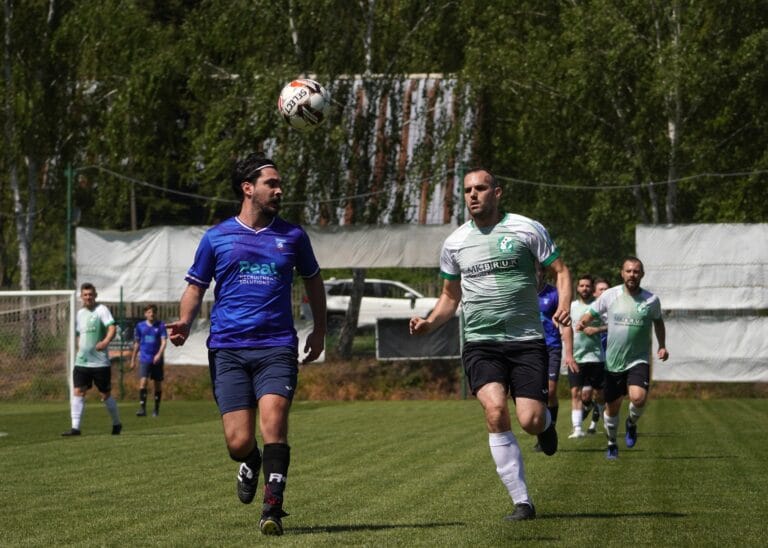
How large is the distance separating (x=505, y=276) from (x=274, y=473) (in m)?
1.98

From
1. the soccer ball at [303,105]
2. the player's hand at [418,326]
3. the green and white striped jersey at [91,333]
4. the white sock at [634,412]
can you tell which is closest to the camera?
the player's hand at [418,326]

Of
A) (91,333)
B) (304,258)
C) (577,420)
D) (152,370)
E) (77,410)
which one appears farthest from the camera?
(152,370)

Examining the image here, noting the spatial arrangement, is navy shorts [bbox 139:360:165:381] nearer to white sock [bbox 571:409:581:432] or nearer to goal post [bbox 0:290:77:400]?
goal post [bbox 0:290:77:400]

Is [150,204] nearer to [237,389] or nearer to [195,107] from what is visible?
[195,107]

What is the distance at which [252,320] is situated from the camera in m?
8.34

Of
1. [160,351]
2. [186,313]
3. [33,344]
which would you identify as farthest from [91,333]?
[186,313]

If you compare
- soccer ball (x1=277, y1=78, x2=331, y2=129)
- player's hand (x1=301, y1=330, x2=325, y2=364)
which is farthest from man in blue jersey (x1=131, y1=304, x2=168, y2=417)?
player's hand (x1=301, y1=330, x2=325, y2=364)

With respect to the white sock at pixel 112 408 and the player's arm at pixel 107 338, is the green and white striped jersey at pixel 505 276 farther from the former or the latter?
the white sock at pixel 112 408

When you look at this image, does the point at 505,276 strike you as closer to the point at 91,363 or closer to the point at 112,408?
the point at 112,408

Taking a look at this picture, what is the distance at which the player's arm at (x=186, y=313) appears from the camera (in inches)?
329

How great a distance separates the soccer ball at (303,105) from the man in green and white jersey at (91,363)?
21.8 feet

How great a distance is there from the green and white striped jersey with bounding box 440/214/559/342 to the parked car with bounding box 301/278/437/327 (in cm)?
2012

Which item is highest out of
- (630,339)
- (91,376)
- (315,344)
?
(315,344)

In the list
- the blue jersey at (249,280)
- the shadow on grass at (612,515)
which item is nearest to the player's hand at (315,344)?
the blue jersey at (249,280)
